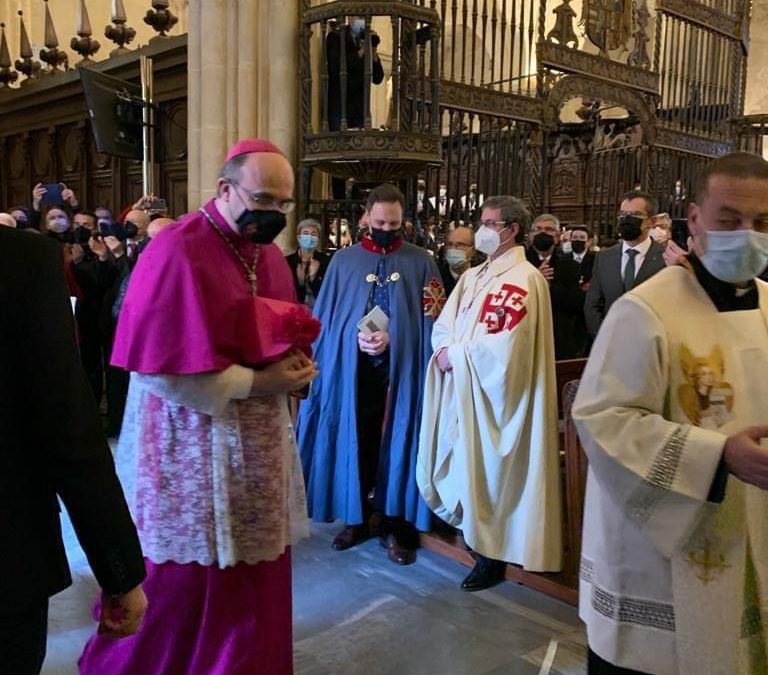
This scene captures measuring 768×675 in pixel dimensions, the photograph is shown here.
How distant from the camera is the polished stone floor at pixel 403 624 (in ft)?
9.18

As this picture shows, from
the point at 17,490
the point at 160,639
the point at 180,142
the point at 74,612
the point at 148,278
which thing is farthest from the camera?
the point at 180,142

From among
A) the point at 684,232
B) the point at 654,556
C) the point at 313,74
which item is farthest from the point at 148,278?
the point at 313,74

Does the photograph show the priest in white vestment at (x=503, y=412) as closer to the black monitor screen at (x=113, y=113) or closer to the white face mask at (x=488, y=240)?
the white face mask at (x=488, y=240)

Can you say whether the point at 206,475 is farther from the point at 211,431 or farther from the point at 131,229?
the point at 131,229

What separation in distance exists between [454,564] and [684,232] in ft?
6.65

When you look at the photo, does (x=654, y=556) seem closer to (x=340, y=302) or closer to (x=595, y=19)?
(x=340, y=302)

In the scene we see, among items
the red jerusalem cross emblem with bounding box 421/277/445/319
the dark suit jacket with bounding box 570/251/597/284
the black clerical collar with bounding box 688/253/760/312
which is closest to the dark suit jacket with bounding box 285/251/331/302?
the red jerusalem cross emblem with bounding box 421/277/445/319

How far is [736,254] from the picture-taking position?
1.63 meters

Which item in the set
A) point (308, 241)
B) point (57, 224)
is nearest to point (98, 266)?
point (57, 224)

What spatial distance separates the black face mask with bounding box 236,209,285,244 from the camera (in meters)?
2.16

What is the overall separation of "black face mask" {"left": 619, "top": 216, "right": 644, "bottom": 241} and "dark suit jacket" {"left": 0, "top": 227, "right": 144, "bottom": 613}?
3864mm

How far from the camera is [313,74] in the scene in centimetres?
576

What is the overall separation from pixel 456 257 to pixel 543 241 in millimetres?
652

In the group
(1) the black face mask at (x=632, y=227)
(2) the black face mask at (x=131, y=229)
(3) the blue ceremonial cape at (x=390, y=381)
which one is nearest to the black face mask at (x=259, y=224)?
(3) the blue ceremonial cape at (x=390, y=381)
